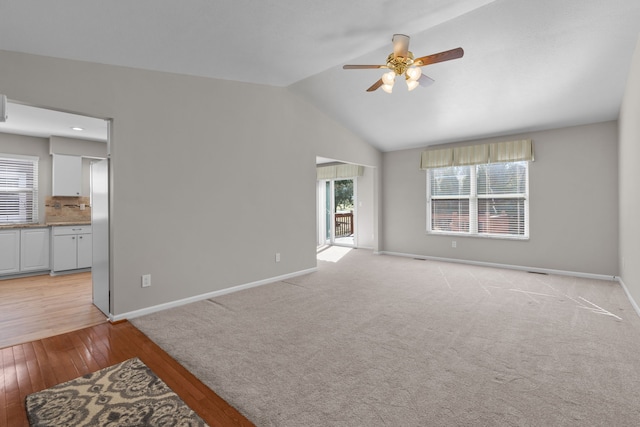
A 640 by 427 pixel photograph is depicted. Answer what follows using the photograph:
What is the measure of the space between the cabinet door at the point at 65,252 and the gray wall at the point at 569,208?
7.20 meters

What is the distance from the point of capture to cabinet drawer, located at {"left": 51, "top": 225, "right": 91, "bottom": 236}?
5.18m

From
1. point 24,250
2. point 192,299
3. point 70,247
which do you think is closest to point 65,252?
point 70,247

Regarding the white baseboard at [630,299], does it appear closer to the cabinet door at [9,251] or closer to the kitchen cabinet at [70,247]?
the kitchen cabinet at [70,247]

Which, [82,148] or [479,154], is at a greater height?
[82,148]

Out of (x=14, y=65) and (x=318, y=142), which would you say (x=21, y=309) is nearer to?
(x=14, y=65)

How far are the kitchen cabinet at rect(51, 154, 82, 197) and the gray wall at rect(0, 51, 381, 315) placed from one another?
141 inches

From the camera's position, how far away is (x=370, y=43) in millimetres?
3303

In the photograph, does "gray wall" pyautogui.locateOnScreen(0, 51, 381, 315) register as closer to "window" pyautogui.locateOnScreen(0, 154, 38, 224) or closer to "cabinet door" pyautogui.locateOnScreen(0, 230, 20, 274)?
"cabinet door" pyautogui.locateOnScreen(0, 230, 20, 274)

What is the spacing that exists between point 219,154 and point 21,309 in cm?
288

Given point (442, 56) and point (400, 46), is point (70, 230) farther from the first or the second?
point (442, 56)

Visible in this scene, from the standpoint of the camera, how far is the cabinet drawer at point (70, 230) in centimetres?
518

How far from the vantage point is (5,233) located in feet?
16.0

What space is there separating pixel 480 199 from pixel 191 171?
205 inches

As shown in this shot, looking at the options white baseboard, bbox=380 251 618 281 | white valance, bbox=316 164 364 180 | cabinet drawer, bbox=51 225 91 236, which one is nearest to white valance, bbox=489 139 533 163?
white baseboard, bbox=380 251 618 281
